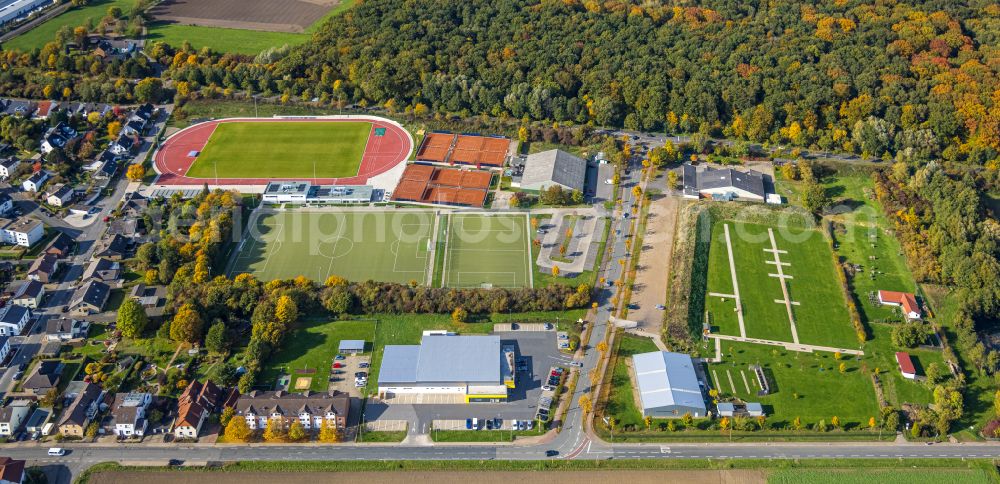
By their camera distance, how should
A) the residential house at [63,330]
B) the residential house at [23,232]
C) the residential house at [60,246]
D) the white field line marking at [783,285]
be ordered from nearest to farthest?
the residential house at [63,330] → the white field line marking at [783,285] → the residential house at [60,246] → the residential house at [23,232]

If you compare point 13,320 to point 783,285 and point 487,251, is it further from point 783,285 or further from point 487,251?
point 783,285

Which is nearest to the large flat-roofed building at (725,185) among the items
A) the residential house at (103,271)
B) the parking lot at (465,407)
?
the parking lot at (465,407)

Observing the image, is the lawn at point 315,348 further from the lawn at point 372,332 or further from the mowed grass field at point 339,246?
the mowed grass field at point 339,246

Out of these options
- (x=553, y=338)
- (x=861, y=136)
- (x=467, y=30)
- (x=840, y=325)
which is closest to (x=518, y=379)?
(x=553, y=338)

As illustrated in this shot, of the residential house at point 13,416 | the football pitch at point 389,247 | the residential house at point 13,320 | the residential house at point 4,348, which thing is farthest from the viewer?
the football pitch at point 389,247

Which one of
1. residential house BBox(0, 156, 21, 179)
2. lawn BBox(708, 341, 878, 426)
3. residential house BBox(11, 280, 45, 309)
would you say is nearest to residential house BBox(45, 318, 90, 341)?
residential house BBox(11, 280, 45, 309)

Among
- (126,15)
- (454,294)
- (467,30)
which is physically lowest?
(454,294)

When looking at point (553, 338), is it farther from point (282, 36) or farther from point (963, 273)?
point (282, 36)
